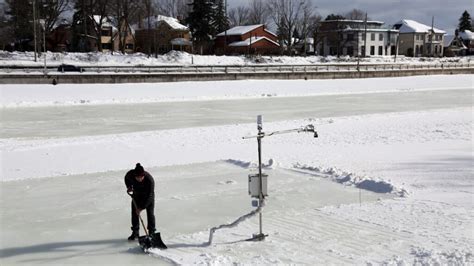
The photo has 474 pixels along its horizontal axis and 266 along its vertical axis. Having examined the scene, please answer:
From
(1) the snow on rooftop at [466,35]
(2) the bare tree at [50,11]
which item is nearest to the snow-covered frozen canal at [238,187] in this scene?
(2) the bare tree at [50,11]

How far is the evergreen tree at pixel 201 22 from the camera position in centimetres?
7088

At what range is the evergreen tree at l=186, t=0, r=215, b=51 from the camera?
70875 mm

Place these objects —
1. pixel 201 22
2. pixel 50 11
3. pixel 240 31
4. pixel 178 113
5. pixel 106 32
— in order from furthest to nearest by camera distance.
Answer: pixel 240 31, pixel 106 32, pixel 201 22, pixel 50 11, pixel 178 113

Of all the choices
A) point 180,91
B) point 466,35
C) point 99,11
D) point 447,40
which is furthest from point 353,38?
point 180,91

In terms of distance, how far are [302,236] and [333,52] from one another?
287 ft

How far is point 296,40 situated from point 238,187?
88230mm

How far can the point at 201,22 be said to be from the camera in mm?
70812

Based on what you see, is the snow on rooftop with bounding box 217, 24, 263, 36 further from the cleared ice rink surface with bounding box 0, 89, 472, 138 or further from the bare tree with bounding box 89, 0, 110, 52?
the cleared ice rink surface with bounding box 0, 89, 472, 138

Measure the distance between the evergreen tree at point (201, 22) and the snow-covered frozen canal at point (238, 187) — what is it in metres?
48.8

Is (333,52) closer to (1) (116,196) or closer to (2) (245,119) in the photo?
(2) (245,119)

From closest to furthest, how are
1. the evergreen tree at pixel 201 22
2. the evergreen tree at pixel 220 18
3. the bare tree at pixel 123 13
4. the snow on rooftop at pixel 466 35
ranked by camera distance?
the bare tree at pixel 123 13, the evergreen tree at pixel 201 22, the evergreen tree at pixel 220 18, the snow on rooftop at pixel 466 35

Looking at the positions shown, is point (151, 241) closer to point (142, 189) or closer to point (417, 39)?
point (142, 189)

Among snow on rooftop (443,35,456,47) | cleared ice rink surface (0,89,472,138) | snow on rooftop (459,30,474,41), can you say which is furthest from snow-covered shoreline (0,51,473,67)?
snow on rooftop (459,30,474,41)

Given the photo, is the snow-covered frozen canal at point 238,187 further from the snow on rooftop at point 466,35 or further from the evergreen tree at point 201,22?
the snow on rooftop at point 466,35
